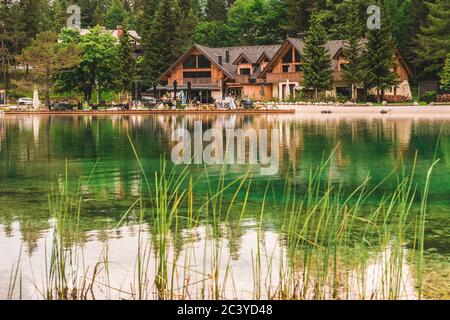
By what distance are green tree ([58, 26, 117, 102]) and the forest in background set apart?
39.7 inches

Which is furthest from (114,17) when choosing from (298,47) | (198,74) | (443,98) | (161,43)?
(443,98)

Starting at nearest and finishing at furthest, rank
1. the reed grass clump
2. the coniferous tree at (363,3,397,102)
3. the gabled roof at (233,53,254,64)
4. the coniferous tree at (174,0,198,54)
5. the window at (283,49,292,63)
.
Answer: the reed grass clump, the coniferous tree at (363,3,397,102), the window at (283,49,292,63), the gabled roof at (233,53,254,64), the coniferous tree at (174,0,198,54)

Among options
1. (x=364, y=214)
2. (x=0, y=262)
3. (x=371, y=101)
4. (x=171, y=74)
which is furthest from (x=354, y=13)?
(x=0, y=262)

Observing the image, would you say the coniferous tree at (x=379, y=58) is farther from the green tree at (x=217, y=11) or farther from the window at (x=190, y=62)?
the green tree at (x=217, y=11)

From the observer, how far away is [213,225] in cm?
825

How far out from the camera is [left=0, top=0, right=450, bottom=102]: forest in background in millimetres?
56844

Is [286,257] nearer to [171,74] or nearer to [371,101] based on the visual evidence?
[371,101]

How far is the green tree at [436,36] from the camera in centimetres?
5397

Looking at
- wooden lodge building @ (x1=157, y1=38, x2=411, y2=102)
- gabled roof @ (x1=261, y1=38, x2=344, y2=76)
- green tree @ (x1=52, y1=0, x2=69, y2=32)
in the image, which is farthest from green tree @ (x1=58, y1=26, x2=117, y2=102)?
green tree @ (x1=52, y1=0, x2=69, y2=32)

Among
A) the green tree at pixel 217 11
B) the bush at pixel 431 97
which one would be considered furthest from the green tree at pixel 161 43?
the bush at pixel 431 97

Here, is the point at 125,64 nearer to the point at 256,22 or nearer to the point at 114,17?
the point at 256,22

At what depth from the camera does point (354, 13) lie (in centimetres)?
5144

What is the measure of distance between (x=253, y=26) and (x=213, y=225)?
6545 cm

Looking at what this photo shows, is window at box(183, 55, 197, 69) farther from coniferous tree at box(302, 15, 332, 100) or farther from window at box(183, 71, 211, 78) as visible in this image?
coniferous tree at box(302, 15, 332, 100)
